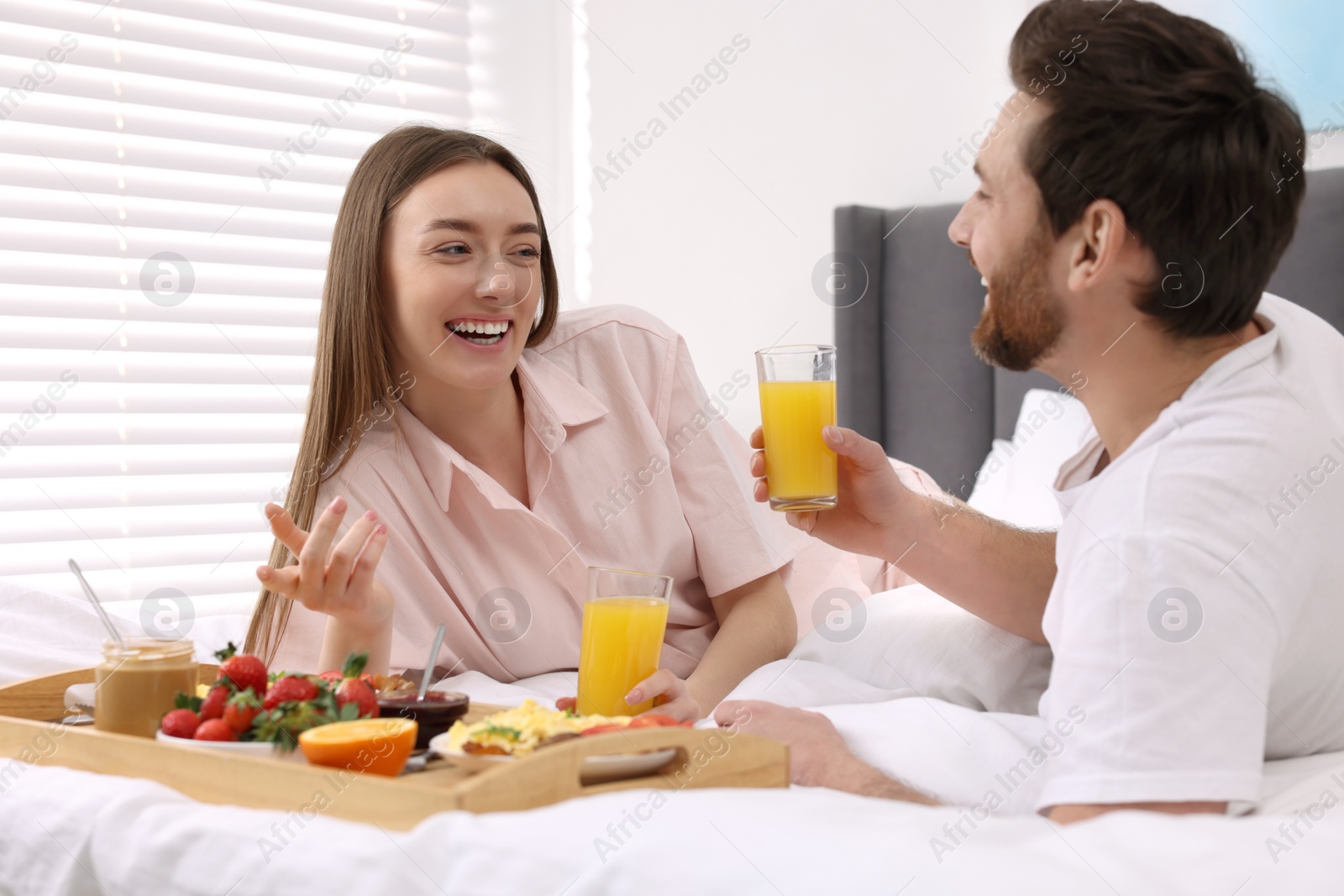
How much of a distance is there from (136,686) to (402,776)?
317mm

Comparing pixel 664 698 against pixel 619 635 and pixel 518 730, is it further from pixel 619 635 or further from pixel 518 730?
pixel 518 730

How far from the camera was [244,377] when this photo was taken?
3.36 meters

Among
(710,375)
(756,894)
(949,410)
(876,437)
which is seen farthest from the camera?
(710,375)

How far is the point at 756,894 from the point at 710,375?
2926 mm

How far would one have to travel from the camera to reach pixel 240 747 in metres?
1.03

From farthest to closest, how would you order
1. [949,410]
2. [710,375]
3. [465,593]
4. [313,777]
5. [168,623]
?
[710,375] < [949,410] < [168,623] < [465,593] < [313,777]

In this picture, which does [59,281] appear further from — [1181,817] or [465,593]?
[1181,817]

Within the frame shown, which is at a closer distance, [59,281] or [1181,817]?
[1181,817]

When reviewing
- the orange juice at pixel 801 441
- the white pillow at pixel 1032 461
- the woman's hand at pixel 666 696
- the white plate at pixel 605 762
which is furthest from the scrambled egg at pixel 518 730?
the white pillow at pixel 1032 461

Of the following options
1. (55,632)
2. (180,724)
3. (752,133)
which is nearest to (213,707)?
(180,724)

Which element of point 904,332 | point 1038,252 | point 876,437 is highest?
point 1038,252

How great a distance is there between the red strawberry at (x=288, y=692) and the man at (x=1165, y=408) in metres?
0.48

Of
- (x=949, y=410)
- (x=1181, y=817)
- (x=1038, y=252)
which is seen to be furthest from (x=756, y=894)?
(x=949, y=410)

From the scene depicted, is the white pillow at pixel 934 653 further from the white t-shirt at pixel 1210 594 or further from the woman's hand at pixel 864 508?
the white t-shirt at pixel 1210 594
